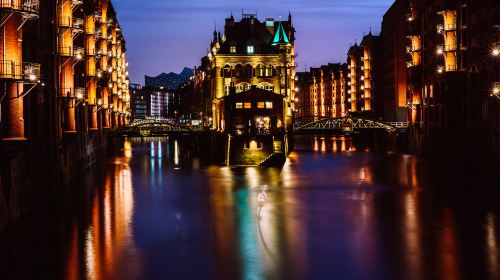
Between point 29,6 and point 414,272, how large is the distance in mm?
22024

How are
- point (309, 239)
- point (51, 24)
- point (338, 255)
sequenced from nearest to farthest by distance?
point (338, 255), point (309, 239), point (51, 24)

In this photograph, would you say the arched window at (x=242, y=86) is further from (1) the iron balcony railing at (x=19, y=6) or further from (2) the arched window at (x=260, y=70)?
(1) the iron balcony railing at (x=19, y=6)

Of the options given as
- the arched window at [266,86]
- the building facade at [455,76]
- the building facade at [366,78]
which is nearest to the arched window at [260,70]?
the arched window at [266,86]

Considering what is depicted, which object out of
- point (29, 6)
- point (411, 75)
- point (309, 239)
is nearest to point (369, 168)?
point (411, 75)

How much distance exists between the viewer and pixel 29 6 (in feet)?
115

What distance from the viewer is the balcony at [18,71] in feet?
108

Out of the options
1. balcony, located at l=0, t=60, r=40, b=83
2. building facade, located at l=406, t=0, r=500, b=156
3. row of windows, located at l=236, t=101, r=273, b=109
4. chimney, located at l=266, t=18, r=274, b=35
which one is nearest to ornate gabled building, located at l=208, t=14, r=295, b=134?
chimney, located at l=266, t=18, r=274, b=35

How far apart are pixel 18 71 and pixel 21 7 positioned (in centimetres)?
303

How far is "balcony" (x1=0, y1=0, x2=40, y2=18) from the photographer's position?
Result: 32812 mm

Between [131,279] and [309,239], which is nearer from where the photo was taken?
[131,279]

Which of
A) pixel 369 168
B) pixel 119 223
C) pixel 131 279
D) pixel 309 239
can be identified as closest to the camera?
pixel 131 279

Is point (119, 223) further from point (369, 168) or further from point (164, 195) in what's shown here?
point (369, 168)

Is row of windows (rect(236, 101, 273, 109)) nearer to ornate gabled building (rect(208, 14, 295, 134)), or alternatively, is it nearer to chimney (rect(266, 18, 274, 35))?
ornate gabled building (rect(208, 14, 295, 134))

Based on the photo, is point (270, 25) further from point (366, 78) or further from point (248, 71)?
point (366, 78)
